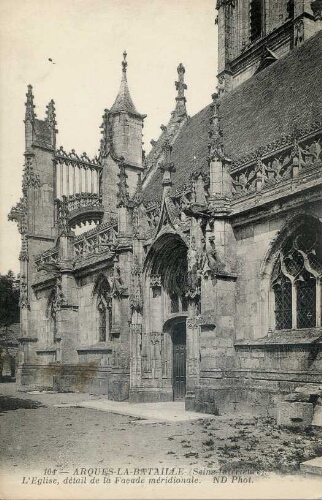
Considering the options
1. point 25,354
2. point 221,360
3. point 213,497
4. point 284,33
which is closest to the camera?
point 213,497

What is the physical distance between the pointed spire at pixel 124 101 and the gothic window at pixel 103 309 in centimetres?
916

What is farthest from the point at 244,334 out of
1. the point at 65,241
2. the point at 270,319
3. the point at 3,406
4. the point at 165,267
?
the point at 65,241

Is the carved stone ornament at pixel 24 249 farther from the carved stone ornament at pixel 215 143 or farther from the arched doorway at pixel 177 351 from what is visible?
the carved stone ornament at pixel 215 143

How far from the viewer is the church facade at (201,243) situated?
41.5 feet

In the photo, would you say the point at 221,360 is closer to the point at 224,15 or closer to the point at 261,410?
the point at 261,410

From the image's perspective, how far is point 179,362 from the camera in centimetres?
1688

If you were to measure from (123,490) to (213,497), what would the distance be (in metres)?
1.04

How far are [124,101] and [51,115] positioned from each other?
4258 mm

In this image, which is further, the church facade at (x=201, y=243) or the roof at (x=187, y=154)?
the roof at (x=187, y=154)

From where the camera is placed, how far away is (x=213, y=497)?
5.82 metres

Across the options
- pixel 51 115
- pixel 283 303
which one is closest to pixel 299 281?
pixel 283 303

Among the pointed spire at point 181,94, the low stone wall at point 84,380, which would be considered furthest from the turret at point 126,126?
the low stone wall at point 84,380

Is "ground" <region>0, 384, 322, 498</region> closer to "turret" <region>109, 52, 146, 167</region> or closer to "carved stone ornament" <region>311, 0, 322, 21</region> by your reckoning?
"carved stone ornament" <region>311, 0, 322, 21</region>

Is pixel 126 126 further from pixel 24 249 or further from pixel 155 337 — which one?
pixel 155 337
